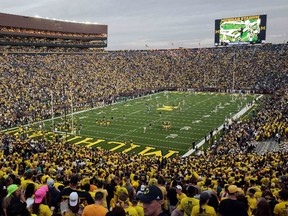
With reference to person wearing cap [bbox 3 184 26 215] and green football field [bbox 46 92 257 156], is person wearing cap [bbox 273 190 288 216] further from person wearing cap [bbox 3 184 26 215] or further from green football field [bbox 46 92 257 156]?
green football field [bbox 46 92 257 156]

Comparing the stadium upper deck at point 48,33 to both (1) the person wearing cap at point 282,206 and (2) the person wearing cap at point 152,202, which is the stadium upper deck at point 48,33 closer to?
(1) the person wearing cap at point 282,206

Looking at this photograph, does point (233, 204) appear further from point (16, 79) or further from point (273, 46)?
point (273, 46)

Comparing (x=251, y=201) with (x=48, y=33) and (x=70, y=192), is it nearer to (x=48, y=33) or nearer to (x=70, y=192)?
(x=70, y=192)

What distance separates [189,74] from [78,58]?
22.8 m

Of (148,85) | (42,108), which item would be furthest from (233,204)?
(148,85)

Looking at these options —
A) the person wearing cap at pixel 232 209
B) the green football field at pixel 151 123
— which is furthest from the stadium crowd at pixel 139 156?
the green football field at pixel 151 123

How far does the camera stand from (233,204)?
11.5ft

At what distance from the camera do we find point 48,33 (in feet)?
Result: 223

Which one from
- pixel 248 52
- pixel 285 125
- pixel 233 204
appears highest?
pixel 248 52

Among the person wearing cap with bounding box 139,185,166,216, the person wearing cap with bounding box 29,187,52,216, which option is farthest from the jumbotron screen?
the person wearing cap with bounding box 139,185,166,216

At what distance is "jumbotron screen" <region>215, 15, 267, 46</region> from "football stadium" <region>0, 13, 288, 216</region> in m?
0.20

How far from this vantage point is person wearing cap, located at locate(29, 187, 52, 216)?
198 inches

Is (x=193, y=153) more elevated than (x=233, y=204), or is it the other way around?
(x=233, y=204)

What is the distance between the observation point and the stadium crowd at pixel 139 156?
17.9ft
